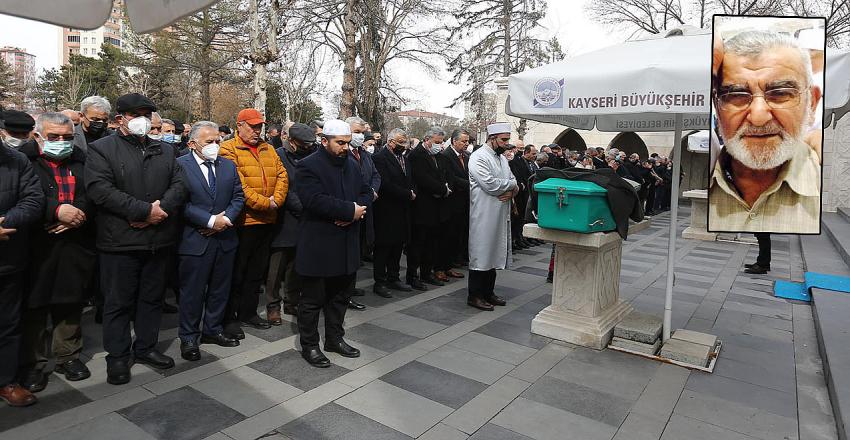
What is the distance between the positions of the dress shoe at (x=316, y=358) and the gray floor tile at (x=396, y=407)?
0.46 metres

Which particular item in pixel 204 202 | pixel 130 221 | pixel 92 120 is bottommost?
pixel 130 221

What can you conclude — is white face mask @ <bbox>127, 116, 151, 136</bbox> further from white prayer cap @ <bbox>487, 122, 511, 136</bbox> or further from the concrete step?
the concrete step

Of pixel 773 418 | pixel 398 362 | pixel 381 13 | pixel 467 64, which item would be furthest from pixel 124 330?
pixel 467 64

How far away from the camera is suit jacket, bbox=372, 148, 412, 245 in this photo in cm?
655

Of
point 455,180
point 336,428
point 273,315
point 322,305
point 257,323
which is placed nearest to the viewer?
point 336,428

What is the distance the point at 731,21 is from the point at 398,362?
3469mm

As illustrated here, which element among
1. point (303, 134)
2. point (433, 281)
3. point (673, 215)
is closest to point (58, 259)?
point (303, 134)

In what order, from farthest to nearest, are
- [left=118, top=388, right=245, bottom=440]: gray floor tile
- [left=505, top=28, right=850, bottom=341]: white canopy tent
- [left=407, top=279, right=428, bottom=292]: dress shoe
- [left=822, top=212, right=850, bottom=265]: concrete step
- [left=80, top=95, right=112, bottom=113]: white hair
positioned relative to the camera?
[left=822, top=212, right=850, bottom=265]: concrete step → [left=407, top=279, right=428, bottom=292]: dress shoe → [left=80, top=95, right=112, bottom=113]: white hair → [left=505, top=28, right=850, bottom=341]: white canopy tent → [left=118, top=388, right=245, bottom=440]: gray floor tile

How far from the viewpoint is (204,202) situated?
4270 mm

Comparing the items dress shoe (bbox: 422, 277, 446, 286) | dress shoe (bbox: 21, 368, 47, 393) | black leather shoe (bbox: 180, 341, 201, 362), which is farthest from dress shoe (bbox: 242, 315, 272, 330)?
dress shoe (bbox: 422, 277, 446, 286)

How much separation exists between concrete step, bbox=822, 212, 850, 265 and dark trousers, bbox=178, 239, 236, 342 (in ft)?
31.4

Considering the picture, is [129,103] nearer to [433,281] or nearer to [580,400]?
[580,400]

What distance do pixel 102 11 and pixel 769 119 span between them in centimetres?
385

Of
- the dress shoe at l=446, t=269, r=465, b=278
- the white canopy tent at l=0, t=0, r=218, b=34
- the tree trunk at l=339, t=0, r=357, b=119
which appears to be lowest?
the dress shoe at l=446, t=269, r=465, b=278
